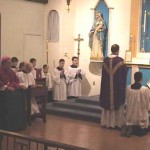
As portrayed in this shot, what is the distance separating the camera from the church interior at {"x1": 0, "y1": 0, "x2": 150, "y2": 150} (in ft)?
35.3

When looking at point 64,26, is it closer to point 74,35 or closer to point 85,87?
point 74,35

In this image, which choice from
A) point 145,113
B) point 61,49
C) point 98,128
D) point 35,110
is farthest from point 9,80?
point 61,49

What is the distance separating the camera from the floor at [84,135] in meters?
Result: 6.53

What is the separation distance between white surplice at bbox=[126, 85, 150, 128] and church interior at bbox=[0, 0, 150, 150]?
1.60 m

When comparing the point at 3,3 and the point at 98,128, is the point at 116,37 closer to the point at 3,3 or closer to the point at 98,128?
the point at 3,3

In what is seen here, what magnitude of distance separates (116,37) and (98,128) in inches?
168

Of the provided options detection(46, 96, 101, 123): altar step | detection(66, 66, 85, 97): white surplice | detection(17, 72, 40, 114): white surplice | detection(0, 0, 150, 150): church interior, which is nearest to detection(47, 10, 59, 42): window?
detection(0, 0, 150, 150): church interior

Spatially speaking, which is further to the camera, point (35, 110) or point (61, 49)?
point (61, 49)

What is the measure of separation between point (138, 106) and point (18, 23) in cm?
570

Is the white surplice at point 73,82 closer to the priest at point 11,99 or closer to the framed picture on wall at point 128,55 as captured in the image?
the framed picture on wall at point 128,55

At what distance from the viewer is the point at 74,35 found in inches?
488

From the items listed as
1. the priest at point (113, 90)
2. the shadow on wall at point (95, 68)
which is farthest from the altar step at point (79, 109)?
the shadow on wall at point (95, 68)

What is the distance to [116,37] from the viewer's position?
37.6ft

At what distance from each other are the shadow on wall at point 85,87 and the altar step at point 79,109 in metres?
2.05
